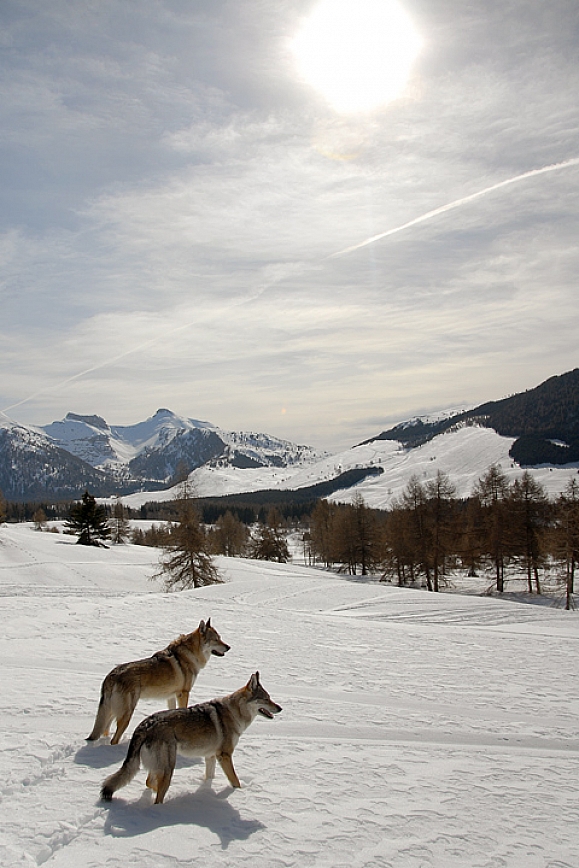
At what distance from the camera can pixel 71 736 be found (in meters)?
7.23

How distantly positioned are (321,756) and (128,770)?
3.26 meters

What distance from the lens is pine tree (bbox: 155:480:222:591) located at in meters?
35.9

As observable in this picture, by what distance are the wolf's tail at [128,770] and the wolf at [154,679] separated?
142cm

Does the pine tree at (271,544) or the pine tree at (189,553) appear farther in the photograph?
the pine tree at (271,544)

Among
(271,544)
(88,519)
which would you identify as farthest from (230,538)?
(88,519)

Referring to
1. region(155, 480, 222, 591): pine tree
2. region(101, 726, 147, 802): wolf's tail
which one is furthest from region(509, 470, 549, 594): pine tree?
region(101, 726, 147, 802): wolf's tail

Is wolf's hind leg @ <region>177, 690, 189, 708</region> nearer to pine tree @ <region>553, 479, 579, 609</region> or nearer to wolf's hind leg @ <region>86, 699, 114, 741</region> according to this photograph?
wolf's hind leg @ <region>86, 699, 114, 741</region>

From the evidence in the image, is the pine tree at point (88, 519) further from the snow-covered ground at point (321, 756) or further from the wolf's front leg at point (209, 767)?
the wolf's front leg at point (209, 767)

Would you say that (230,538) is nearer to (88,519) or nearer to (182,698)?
(88,519)

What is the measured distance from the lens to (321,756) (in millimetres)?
7516

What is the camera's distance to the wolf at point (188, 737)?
5383 millimetres

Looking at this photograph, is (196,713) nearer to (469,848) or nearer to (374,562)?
(469,848)

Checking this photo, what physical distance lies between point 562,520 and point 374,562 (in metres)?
20.9

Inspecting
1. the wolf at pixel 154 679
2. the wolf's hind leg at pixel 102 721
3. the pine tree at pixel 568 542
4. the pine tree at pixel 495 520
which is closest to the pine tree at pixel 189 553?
the pine tree at pixel 495 520
